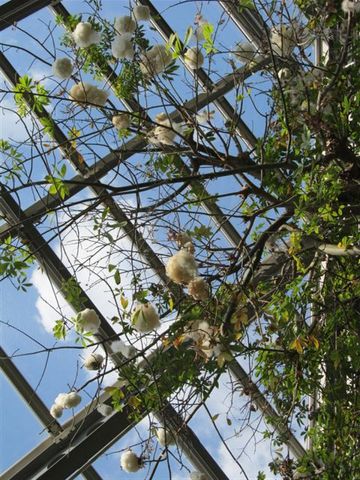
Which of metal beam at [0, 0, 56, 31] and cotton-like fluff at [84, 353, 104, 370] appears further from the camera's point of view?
metal beam at [0, 0, 56, 31]

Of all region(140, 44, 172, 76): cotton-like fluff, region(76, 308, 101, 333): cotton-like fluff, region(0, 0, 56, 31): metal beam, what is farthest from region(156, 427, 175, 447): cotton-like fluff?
region(0, 0, 56, 31): metal beam

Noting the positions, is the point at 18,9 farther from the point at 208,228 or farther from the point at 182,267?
the point at 182,267

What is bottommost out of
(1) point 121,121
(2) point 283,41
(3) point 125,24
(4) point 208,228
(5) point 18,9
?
(4) point 208,228

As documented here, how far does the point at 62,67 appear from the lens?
2037 mm

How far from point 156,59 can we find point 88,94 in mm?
245

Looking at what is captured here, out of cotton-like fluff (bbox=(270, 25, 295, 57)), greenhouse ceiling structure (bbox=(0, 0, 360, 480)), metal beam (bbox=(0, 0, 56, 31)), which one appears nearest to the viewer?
greenhouse ceiling structure (bbox=(0, 0, 360, 480))

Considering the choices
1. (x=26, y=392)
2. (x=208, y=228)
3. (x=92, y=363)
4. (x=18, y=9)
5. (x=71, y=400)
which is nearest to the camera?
(x=92, y=363)

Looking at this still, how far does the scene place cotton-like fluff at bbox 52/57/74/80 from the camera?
203cm

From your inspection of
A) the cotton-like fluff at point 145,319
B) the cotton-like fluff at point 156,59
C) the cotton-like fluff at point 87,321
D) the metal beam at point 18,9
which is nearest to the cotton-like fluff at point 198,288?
the cotton-like fluff at point 145,319

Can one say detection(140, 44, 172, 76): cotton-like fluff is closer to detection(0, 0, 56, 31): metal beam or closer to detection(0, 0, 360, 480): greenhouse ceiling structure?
detection(0, 0, 360, 480): greenhouse ceiling structure

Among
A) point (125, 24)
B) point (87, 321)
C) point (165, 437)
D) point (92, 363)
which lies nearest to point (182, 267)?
point (87, 321)

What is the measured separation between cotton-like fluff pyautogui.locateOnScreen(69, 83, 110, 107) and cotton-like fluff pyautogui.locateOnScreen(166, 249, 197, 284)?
1.85 ft

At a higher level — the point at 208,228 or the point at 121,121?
the point at 121,121

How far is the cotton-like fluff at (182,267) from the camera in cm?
176
